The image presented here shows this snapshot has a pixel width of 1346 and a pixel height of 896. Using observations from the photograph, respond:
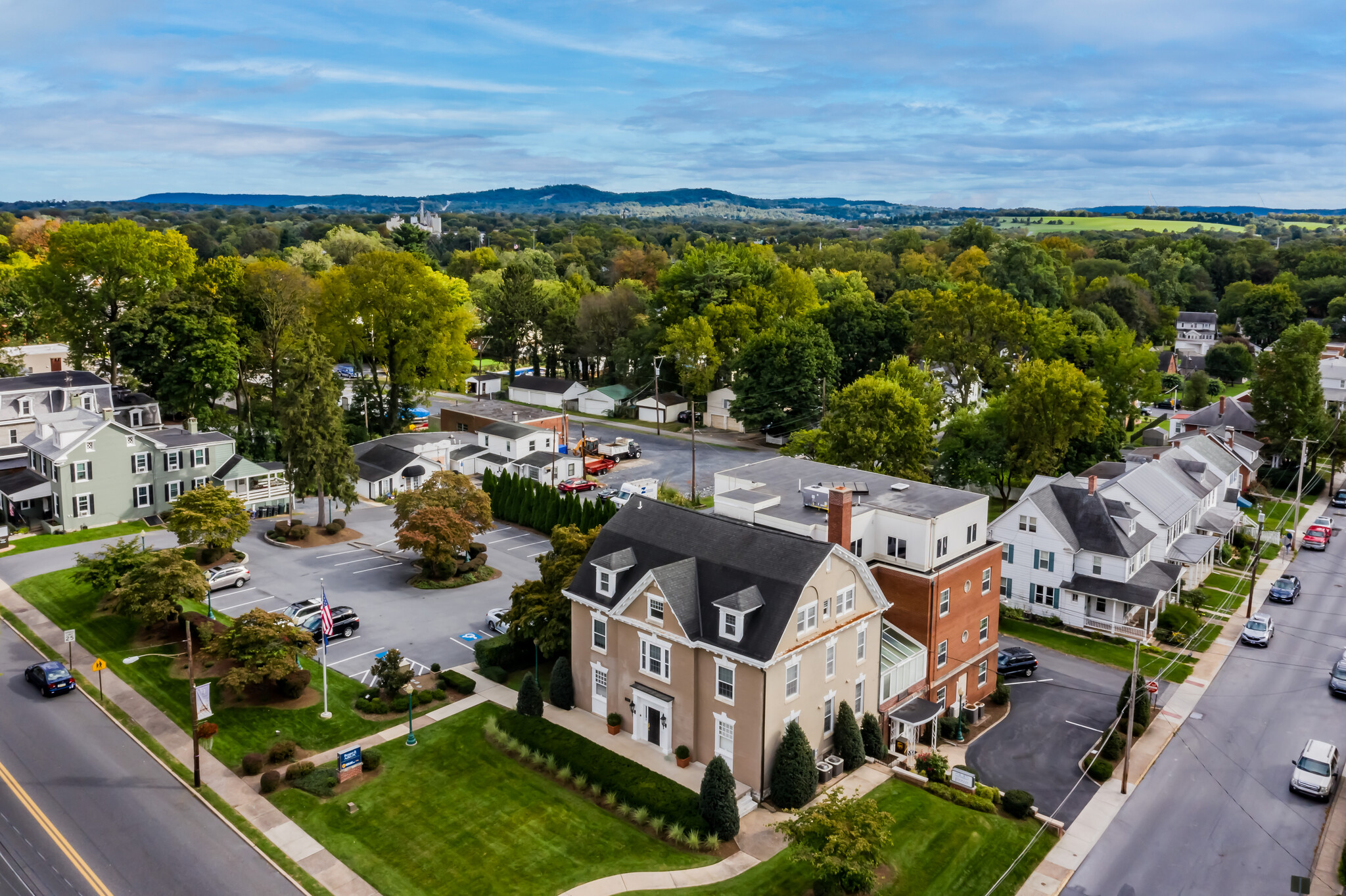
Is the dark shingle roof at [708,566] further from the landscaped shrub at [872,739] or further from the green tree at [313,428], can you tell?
the green tree at [313,428]

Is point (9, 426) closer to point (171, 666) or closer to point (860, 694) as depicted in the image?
point (171, 666)

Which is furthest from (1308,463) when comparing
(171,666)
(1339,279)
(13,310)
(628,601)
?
(13,310)

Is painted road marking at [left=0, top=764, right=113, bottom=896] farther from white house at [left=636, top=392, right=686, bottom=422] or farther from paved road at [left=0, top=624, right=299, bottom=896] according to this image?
white house at [left=636, top=392, right=686, bottom=422]

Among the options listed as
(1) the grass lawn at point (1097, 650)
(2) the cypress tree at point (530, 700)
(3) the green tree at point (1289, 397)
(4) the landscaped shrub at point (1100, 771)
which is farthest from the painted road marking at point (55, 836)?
(3) the green tree at point (1289, 397)

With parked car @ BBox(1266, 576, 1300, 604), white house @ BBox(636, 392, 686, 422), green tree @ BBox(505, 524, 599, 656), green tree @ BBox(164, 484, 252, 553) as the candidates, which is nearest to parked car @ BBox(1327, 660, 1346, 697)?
parked car @ BBox(1266, 576, 1300, 604)

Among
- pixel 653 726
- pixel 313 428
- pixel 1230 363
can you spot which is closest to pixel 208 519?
pixel 313 428

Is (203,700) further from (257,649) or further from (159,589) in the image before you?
(159,589)

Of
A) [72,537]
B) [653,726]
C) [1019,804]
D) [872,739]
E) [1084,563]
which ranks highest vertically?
[1084,563]
